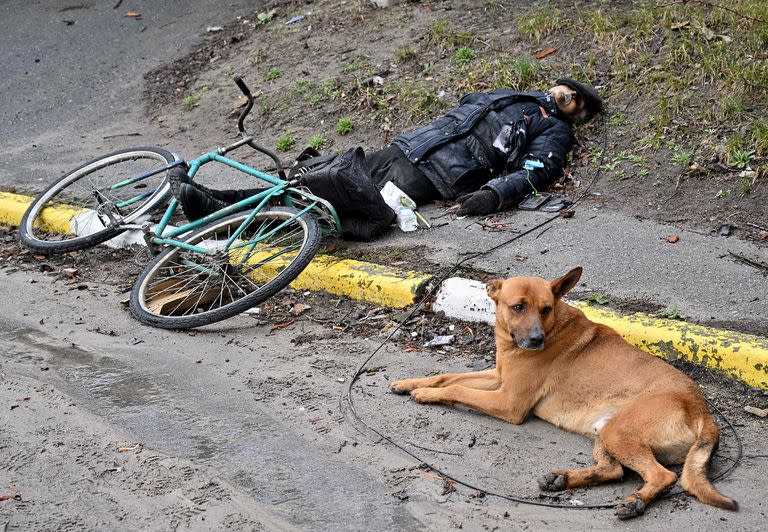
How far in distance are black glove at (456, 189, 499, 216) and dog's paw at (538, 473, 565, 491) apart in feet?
9.87

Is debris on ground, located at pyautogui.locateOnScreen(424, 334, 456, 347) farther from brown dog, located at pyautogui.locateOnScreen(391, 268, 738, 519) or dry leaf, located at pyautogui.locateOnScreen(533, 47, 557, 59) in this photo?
dry leaf, located at pyautogui.locateOnScreen(533, 47, 557, 59)

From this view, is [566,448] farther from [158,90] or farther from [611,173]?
Answer: [158,90]

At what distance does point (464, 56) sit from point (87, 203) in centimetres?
373

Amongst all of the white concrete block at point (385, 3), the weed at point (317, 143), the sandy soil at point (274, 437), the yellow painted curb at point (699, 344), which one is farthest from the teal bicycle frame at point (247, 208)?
the white concrete block at point (385, 3)

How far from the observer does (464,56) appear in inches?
322

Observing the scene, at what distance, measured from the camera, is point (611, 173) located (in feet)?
21.3

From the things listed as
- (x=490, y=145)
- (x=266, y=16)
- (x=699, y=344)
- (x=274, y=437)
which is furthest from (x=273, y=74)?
(x=699, y=344)

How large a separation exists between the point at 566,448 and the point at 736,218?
8.67ft

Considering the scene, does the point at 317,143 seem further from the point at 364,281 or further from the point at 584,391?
the point at 584,391

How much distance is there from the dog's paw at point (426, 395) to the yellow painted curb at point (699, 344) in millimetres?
1059

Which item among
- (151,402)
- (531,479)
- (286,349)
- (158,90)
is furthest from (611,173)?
(158,90)

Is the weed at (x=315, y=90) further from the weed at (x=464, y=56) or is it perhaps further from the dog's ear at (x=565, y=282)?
the dog's ear at (x=565, y=282)

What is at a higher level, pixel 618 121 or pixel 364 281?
pixel 618 121

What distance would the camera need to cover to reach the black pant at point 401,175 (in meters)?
6.66
